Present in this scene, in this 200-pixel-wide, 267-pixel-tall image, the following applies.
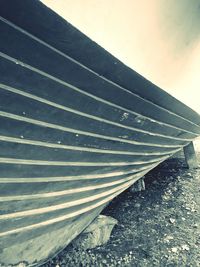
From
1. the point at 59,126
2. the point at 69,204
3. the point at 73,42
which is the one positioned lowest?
the point at 69,204

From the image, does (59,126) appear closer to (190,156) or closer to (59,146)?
(59,146)

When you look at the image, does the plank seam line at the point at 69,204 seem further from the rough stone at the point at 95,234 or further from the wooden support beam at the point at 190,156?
the wooden support beam at the point at 190,156

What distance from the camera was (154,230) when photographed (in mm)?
3146

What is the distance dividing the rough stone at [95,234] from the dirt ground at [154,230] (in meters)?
0.05

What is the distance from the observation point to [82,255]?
8.84 feet

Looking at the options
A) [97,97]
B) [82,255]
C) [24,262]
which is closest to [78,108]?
[97,97]

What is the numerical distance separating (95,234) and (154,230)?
2.19 feet

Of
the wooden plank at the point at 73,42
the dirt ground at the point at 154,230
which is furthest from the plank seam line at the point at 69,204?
the wooden plank at the point at 73,42

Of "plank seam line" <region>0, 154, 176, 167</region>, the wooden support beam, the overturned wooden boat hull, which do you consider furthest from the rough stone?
the wooden support beam

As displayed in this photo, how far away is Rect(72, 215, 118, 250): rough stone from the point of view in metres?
2.77

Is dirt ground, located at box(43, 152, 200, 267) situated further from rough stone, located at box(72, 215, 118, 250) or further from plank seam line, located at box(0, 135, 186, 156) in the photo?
plank seam line, located at box(0, 135, 186, 156)

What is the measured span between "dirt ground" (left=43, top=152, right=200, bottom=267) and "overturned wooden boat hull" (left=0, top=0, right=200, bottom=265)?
36cm

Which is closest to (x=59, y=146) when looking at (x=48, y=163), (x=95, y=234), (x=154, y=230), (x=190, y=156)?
(x=48, y=163)

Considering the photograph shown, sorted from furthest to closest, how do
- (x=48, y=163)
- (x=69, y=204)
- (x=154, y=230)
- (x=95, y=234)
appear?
(x=154, y=230)
(x=95, y=234)
(x=69, y=204)
(x=48, y=163)
